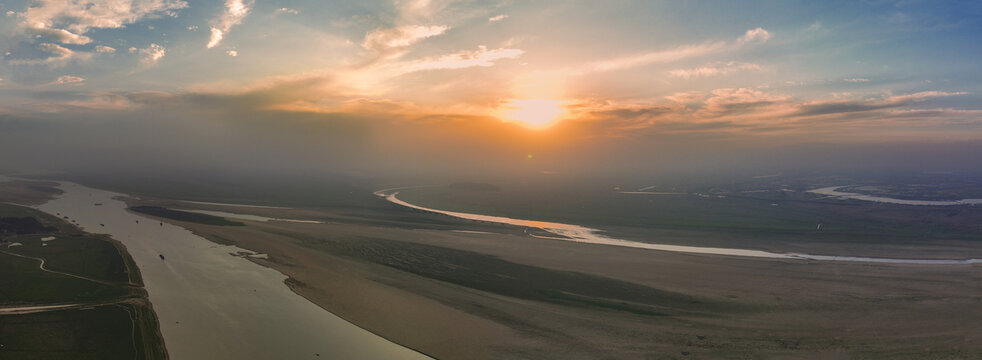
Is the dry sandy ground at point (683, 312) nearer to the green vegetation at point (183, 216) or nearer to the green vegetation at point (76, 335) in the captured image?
the green vegetation at point (76, 335)

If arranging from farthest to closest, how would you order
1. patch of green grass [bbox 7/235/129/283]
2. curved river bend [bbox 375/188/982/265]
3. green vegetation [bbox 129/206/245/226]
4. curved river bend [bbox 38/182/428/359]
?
green vegetation [bbox 129/206/245/226] → curved river bend [bbox 375/188/982/265] → patch of green grass [bbox 7/235/129/283] → curved river bend [bbox 38/182/428/359]

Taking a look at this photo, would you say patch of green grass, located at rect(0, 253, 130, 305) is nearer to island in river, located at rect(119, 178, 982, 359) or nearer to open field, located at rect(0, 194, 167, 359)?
open field, located at rect(0, 194, 167, 359)

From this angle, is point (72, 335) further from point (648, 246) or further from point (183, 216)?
point (183, 216)

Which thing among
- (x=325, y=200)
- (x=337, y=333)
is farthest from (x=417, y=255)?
(x=325, y=200)

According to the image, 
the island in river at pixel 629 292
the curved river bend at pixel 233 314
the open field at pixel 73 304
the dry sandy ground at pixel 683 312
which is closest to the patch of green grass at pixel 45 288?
the open field at pixel 73 304

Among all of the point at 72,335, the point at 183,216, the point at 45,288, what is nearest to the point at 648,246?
the point at 72,335

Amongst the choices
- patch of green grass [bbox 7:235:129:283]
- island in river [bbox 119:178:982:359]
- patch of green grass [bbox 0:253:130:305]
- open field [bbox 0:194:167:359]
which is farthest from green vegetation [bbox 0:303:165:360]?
island in river [bbox 119:178:982:359]
